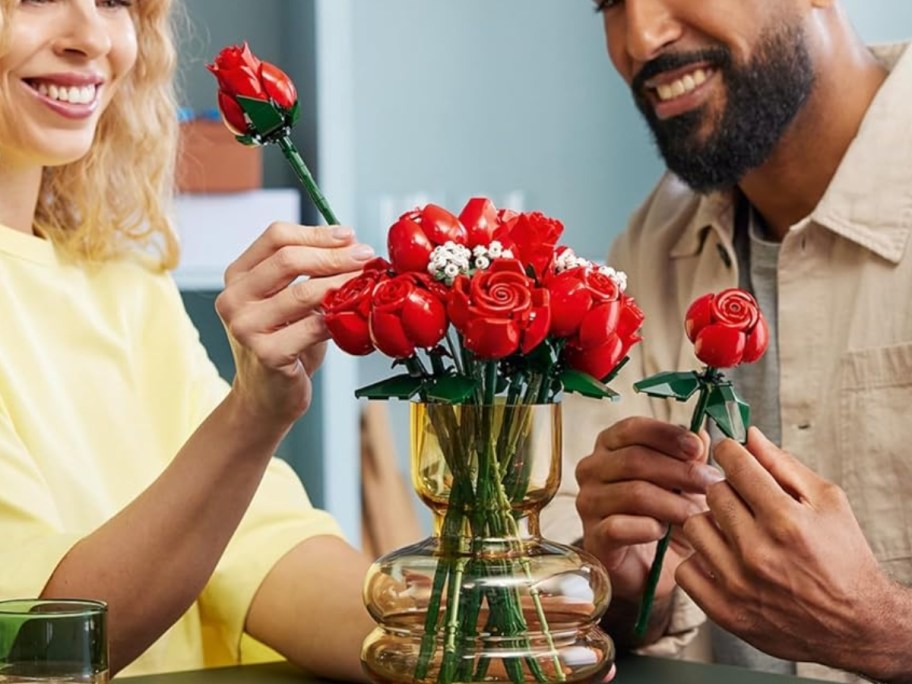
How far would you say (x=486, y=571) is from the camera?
975 mm

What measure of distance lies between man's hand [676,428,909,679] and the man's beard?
26.5 inches

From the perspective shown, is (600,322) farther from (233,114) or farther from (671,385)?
(233,114)

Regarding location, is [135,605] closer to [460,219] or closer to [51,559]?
[51,559]

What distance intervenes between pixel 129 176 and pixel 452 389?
3.40ft

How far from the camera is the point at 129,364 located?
175cm

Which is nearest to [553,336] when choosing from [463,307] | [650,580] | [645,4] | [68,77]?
[463,307]

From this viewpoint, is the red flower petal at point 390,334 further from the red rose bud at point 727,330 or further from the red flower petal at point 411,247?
the red rose bud at point 727,330

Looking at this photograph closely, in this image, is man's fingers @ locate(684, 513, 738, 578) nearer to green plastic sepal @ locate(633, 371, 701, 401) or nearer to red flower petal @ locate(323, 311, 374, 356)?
green plastic sepal @ locate(633, 371, 701, 401)

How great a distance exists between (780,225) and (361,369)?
1.62 metres

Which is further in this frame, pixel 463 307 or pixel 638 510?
pixel 638 510

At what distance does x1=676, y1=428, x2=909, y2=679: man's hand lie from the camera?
129cm

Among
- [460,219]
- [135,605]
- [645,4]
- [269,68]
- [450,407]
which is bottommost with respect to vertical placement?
[135,605]

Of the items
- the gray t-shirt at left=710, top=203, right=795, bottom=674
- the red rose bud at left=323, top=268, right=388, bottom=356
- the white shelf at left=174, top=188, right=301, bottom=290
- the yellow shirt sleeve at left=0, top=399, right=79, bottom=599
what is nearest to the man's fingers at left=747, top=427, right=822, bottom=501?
the red rose bud at left=323, top=268, right=388, bottom=356

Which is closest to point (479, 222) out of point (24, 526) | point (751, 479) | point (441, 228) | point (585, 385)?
point (441, 228)
